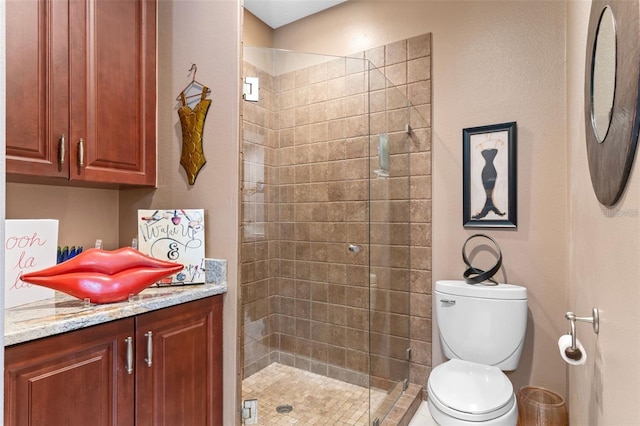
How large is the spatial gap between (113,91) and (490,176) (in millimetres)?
2025

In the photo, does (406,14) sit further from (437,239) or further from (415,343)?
(415,343)

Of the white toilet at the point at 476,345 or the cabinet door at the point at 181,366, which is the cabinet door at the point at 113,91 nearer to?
the cabinet door at the point at 181,366

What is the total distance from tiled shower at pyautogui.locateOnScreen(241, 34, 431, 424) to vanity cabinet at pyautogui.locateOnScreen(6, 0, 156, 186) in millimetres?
589

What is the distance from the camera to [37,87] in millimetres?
1326

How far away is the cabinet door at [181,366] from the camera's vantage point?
1290mm

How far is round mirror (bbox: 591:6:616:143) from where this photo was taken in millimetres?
846

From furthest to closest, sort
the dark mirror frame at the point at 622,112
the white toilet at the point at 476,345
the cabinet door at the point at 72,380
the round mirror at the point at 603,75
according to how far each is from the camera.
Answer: the white toilet at the point at 476,345 < the cabinet door at the point at 72,380 < the round mirror at the point at 603,75 < the dark mirror frame at the point at 622,112

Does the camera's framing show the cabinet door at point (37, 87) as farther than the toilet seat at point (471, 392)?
No

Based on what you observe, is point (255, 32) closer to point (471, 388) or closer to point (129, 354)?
point (129, 354)

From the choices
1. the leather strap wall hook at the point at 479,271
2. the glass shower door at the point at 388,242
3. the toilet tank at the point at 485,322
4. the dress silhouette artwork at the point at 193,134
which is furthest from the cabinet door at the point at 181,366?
the leather strap wall hook at the point at 479,271

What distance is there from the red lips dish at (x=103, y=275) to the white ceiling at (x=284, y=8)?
6.79ft

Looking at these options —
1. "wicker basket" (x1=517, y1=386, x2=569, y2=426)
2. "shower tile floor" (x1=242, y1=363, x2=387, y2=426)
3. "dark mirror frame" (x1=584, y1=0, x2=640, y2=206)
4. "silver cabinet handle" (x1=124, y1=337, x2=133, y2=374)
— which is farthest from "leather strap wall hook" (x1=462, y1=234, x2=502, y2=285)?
"silver cabinet handle" (x1=124, y1=337, x2=133, y2=374)

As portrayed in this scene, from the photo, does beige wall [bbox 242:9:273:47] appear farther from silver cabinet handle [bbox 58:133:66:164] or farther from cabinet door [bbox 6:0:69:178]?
silver cabinet handle [bbox 58:133:66:164]

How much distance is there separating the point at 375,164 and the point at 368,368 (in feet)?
3.95
